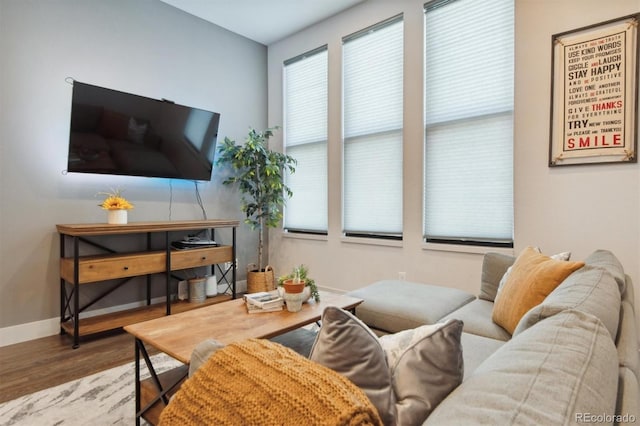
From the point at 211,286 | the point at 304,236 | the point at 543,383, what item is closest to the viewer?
the point at 543,383

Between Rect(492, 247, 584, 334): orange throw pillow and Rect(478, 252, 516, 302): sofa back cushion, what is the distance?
17.8 inches

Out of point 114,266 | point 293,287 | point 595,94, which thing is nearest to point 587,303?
point 293,287

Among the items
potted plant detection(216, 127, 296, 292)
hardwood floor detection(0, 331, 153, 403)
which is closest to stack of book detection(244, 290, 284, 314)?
hardwood floor detection(0, 331, 153, 403)

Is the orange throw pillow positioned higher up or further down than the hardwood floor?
higher up

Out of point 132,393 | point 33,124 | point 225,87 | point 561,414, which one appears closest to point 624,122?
point 561,414

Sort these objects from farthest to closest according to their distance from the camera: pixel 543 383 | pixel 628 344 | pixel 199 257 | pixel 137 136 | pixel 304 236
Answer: pixel 304 236 < pixel 199 257 < pixel 137 136 < pixel 628 344 < pixel 543 383

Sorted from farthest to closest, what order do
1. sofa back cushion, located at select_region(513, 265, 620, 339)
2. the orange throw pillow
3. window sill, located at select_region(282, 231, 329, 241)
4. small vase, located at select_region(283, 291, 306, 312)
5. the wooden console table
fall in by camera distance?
window sill, located at select_region(282, 231, 329, 241)
the wooden console table
small vase, located at select_region(283, 291, 306, 312)
the orange throw pillow
sofa back cushion, located at select_region(513, 265, 620, 339)

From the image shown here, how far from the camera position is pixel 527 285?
1702mm

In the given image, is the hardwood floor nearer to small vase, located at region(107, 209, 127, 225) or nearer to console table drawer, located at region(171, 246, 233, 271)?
console table drawer, located at region(171, 246, 233, 271)

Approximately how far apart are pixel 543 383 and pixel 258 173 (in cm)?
375

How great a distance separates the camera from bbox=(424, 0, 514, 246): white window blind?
9.32ft

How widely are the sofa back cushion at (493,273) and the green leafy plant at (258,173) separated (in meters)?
2.47

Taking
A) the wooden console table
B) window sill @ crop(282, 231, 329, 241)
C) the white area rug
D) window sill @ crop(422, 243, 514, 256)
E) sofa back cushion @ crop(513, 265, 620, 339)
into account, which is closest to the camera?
sofa back cushion @ crop(513, 265, 620, 339)

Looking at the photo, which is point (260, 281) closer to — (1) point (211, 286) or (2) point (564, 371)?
(1) point (211, 286)
